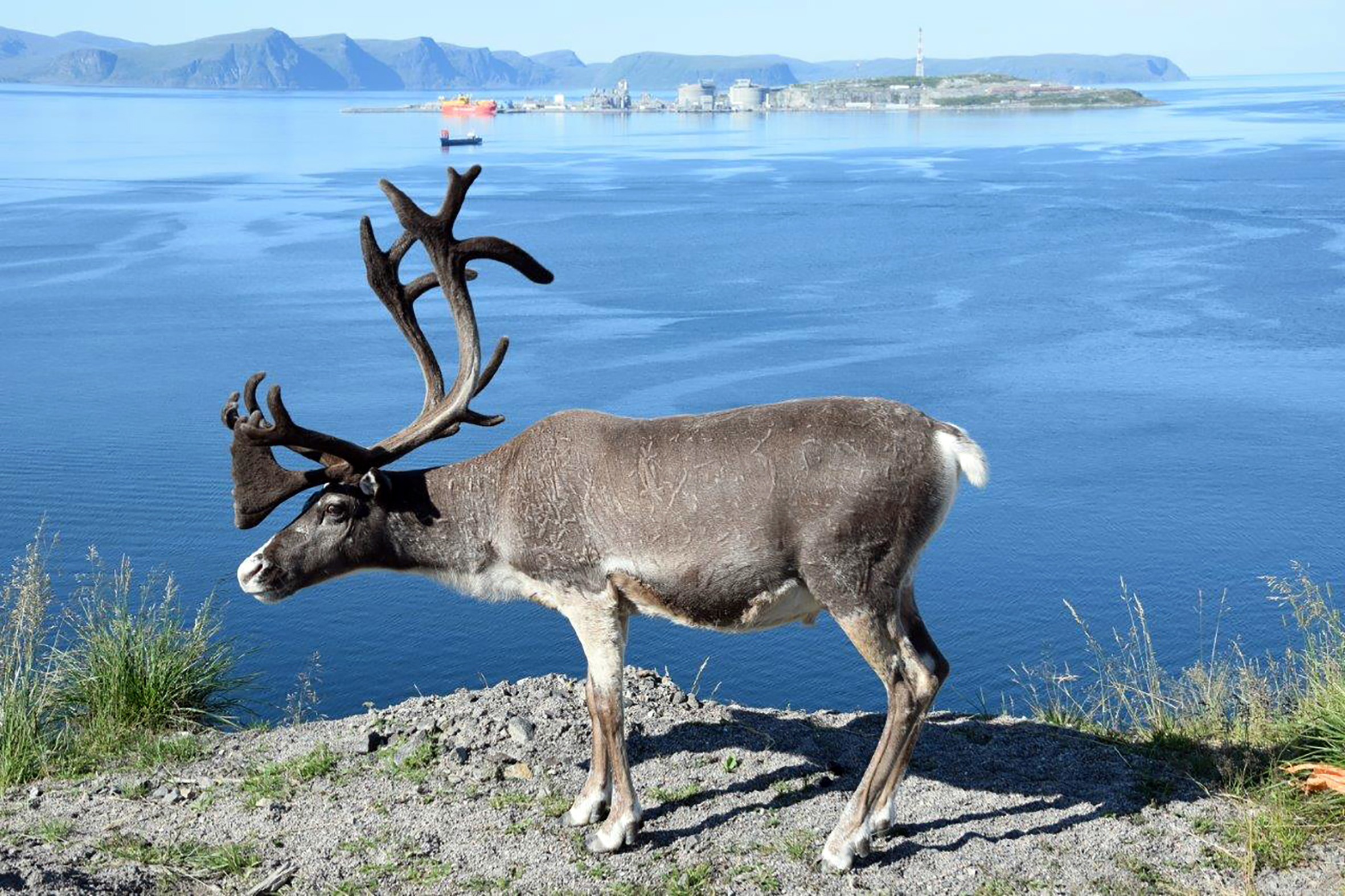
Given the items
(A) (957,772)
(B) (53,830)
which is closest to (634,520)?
(A) (957,772)

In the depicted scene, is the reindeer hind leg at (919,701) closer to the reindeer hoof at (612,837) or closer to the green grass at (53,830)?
the reindeer hoof at (612,837)

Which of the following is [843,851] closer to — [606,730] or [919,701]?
[919,701]

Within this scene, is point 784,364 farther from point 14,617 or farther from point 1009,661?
point 14,617

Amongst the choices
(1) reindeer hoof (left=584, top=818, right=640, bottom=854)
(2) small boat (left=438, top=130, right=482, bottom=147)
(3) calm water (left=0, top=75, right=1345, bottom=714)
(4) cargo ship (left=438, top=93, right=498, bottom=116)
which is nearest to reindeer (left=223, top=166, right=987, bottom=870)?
(1) reindeer hoof (left=584, top=818, right=640, bottom=854)

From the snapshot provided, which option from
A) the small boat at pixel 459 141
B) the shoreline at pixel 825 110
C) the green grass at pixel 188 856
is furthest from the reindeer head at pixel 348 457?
the shoreline at pixel 825 110

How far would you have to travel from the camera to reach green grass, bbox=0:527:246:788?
351 inches

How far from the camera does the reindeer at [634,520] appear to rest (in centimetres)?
704

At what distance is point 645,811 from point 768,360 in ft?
80.3

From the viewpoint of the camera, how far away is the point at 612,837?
290 inches

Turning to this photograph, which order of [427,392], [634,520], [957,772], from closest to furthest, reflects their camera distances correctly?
[634,520] < [427,392] < [957,772]

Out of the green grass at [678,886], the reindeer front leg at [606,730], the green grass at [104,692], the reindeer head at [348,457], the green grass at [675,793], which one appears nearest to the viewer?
the green grass at [678,886]

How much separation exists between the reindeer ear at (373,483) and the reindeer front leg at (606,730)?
1.34 m

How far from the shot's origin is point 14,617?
10.4 metres

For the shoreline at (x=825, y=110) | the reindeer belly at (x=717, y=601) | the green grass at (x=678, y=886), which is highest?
the shoreline at (x=825, y=110)
